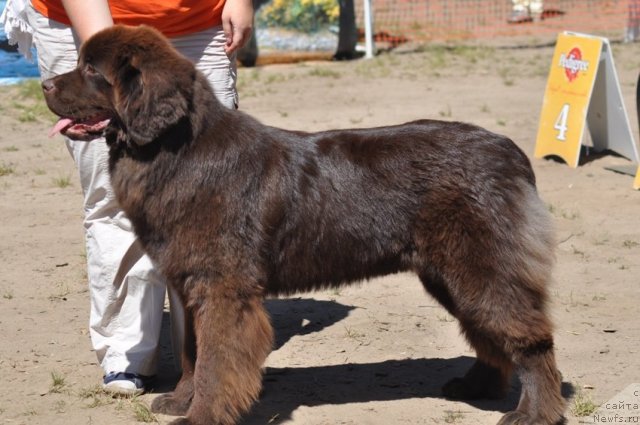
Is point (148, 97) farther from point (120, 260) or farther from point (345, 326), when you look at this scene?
point (345, 326)

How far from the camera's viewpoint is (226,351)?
4.13 m

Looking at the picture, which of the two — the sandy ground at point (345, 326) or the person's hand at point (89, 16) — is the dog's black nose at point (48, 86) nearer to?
the person's hand at point (89, 16)

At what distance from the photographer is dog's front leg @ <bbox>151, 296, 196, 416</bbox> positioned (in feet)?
14.9

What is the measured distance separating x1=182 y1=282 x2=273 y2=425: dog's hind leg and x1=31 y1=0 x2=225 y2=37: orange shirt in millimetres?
1287

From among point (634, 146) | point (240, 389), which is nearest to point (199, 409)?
point (240, 389)

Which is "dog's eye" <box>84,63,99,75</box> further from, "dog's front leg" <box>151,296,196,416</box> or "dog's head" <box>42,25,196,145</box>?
"dog's front leg" <box>151,296,196,416</box>

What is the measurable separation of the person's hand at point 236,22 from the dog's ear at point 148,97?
755 millimetres

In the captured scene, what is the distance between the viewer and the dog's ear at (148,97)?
3971 mm

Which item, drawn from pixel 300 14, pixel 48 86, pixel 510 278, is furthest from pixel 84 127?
pixel 300 14

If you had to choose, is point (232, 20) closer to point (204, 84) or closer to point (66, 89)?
point (204, 84)

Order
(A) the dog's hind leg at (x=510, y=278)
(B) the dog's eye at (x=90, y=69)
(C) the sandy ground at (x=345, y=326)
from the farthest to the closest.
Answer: (C) the sandy ground at (x=345, y=326), (A) the dog's hind leg at (x=510, y=278), (B) the dog's eye at (x=90, y=69)

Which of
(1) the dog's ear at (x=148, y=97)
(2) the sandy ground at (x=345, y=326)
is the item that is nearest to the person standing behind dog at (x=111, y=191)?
(2) the sandy ground at (x=345, y=326)

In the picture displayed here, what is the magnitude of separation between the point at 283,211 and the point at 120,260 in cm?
99

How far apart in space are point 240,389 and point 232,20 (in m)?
1.72
